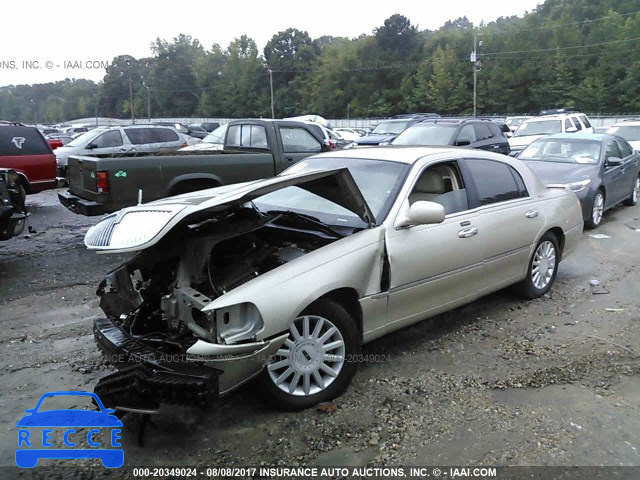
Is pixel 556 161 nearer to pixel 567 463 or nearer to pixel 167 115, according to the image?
pixel 567 463

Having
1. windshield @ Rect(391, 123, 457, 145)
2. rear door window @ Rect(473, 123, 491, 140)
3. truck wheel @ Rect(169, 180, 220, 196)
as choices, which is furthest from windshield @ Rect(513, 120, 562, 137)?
truck wheel @ Rect(169, 180, 220, 196)

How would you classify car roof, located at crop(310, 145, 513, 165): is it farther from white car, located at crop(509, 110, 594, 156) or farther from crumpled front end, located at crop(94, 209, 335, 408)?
white car, located at crop(509, 110, 594, 156)

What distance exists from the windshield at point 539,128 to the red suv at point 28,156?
1292cm

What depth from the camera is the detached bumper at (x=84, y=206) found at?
7.40 meters

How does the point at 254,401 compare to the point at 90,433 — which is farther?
the point at 254,401

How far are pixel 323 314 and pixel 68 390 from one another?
1.99 meters

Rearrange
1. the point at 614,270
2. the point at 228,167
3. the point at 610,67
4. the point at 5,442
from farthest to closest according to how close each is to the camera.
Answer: the point at 610,67, the point at 228,167, the point at 614,270, the point at 5,442

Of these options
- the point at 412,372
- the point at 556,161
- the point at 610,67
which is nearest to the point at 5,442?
the point at 412,372

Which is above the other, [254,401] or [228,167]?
[228,167]

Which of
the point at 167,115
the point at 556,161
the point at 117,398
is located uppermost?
the point at 167,115

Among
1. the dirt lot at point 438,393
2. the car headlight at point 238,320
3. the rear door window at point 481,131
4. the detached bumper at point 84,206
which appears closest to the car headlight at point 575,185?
the dirt lot at point 438,393

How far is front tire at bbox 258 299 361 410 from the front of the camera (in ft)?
11.3

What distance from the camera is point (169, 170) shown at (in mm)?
7875

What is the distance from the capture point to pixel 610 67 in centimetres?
6256
